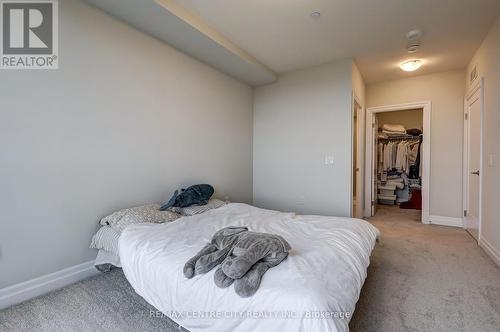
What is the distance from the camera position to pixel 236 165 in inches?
163

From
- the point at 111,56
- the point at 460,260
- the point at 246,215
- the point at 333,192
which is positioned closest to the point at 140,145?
the point at 111,56

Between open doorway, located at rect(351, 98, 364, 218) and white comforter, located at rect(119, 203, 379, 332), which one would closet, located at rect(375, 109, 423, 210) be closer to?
open doorway, located at rect(351, 98, 364, 218)

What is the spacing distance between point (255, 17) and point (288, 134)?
199cm

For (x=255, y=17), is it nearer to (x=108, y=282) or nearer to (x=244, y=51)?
(x=244, y=51)

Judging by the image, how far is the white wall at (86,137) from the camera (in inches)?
73.0

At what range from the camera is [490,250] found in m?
2.71

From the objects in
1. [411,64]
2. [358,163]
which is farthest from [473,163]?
[411,64]

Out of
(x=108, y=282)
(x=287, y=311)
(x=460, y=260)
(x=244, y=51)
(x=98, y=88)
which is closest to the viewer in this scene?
(x=287, y=311)

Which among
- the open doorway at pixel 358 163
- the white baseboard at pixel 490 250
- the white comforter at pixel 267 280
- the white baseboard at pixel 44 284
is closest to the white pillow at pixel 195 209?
the white comforter at pixel 267 280

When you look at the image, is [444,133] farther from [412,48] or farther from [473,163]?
[412,48]

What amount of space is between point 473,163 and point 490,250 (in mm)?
1423

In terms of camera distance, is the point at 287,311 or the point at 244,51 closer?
the point at 287,311

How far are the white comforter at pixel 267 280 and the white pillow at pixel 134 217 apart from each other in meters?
0.20

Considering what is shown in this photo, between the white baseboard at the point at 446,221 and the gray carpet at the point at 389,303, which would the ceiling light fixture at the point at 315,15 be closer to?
the gray carpet at the point at 389,303
